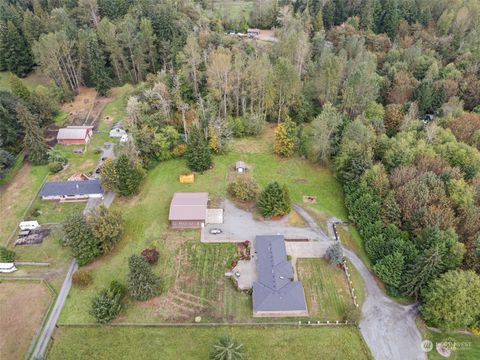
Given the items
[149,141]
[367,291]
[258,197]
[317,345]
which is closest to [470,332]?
[367,291]

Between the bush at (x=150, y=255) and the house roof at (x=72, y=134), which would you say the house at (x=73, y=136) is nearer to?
the house roof at (x=72, y=134)

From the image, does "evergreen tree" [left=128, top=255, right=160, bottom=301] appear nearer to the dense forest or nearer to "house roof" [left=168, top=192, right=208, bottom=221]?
"house roof" [left=168, top=192, right=208, bottom=221]

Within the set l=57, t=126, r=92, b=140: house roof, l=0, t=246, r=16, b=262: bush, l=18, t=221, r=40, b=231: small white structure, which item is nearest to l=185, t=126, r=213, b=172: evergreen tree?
l=57, t=126, r=92, b=140: house roof

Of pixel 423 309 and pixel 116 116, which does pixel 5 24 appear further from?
pixel 423 309

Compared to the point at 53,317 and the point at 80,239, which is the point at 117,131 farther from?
the point at 53,317

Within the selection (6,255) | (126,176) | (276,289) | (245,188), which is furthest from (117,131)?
(276,289)

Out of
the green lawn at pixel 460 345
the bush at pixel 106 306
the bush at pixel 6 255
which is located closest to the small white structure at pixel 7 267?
the bush at pixel 6 255
